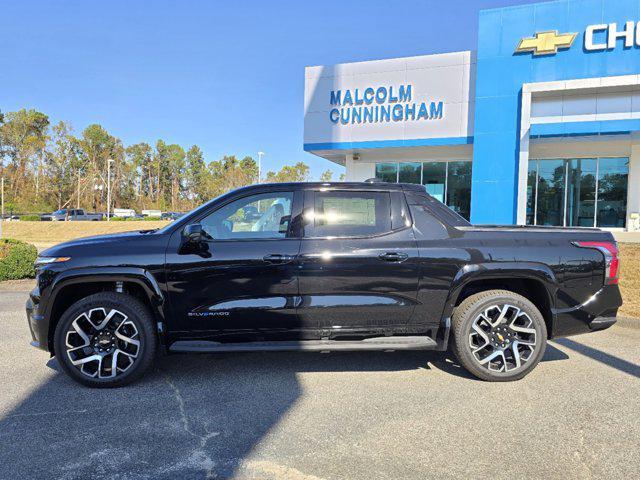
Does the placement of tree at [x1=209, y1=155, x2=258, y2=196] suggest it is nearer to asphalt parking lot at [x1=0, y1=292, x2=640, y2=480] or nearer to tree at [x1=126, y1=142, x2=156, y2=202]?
tree at [x1=126, y1=142, x2=156, y2=202]

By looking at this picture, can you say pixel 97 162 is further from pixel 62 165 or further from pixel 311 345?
pixel 311 345

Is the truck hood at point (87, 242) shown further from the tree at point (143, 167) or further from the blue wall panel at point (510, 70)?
the tree at point (143, 167)

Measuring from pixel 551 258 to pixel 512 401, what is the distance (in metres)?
1.36

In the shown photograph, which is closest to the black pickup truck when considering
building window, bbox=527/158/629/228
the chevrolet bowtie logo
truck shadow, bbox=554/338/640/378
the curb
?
truck shadow, bbox=554/338/640/378

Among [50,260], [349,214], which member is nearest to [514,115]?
[349,214]

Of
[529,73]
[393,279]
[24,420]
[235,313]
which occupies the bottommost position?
[24,420]

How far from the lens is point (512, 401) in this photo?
3.78m

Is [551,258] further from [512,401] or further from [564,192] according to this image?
[564,192]

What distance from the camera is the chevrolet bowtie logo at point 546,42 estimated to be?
1577cm

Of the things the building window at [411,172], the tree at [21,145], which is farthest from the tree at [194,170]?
the building window at [411,172]

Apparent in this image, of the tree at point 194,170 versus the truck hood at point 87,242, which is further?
the tree at point 194,170

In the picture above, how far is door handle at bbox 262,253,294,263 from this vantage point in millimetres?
4008

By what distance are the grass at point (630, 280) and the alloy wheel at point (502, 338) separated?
3608mm

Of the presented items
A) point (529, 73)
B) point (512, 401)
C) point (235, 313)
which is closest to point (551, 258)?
point (512, 401)
